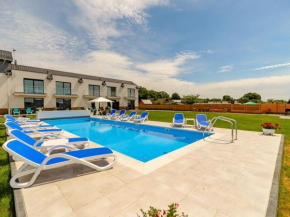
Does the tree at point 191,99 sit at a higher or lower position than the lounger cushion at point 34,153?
higher

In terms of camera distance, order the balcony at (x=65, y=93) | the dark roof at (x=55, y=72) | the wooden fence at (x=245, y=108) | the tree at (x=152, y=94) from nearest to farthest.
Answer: the dark roof at (x=55, y=72), the wooden fence at (x=245, y=108), the balcony at (x=65, y=93), the tree at (x=152, y=94)

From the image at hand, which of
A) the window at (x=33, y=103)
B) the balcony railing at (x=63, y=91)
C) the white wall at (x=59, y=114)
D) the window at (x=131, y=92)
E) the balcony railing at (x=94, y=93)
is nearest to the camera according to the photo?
the white wall at (x=59, y=114)

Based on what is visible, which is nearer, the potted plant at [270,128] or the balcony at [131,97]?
the potted plant at [270,128]

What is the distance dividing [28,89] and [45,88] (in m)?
2.09

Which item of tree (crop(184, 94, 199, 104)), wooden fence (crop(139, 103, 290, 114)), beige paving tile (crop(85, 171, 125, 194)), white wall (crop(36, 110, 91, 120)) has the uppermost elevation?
tree (crop(184, 94, 199, 104))

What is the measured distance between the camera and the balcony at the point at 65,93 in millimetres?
23942

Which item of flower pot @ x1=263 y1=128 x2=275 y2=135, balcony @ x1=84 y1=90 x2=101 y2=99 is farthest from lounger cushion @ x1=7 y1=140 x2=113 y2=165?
balcony @ x1=84 y1=90 x2=101 y2=99

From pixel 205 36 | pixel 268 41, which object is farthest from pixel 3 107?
pixel 268 41

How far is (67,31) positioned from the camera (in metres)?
11.9

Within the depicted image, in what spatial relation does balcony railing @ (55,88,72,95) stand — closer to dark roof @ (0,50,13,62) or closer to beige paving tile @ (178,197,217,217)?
dark roof @ (0,50,13,62)

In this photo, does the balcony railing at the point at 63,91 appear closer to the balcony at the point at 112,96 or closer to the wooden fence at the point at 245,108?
the balcony at the point at 112,96

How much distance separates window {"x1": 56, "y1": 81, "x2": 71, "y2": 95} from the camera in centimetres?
2416

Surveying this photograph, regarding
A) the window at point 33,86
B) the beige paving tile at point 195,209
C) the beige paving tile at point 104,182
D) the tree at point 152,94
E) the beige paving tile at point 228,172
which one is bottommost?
Answer: the beige paving tile at point 104,182

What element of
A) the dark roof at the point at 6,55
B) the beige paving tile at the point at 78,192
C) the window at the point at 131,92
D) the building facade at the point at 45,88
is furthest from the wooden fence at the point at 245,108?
the dark roof at the point at 6,55
